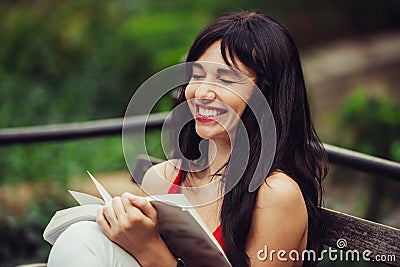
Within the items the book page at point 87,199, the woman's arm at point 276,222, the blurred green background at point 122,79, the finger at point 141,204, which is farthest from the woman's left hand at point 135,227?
the blurred green background at point 122,79

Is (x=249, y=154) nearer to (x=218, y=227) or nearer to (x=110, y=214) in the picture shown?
(x=218, y=227)

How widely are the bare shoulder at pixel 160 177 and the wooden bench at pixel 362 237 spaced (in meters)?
0.46

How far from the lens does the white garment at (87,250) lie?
7.32 feet

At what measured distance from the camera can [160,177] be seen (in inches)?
106

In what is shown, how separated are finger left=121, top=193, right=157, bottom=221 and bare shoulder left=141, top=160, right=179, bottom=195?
1.43ft

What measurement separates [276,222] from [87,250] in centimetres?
48

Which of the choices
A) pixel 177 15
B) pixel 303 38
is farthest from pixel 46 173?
pixel 303 38

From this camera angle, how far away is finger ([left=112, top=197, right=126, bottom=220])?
2.24 metres

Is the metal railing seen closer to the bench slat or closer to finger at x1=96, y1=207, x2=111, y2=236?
the bench slat

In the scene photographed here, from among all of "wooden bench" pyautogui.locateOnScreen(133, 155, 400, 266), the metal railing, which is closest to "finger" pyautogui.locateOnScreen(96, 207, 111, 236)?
"wooden bench" pyautogui.locateOnScreen(133, 155, 400, 266)

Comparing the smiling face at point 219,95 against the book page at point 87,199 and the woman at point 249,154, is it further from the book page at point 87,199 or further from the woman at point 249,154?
the book page at point 87,199

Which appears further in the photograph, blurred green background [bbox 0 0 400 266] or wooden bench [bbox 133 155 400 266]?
blurred green background [bbox 0 0 400 266]

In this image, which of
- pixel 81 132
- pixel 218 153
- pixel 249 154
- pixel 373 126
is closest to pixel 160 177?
pixel 218 153

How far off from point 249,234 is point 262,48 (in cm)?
49
